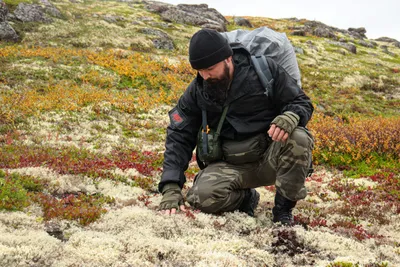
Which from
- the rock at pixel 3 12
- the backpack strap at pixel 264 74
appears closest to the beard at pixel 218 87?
the backpack strap at pixel 264 74

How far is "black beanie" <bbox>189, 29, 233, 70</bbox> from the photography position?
19.5 feet

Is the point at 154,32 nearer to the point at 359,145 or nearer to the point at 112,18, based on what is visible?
the point at 112,18

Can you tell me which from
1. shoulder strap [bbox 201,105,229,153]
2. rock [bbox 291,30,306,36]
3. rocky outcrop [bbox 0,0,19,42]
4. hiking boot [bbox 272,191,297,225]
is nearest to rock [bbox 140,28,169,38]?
rocky outcrop [bbox 0,0,19,42]

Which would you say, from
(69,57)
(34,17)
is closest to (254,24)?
(34,17)

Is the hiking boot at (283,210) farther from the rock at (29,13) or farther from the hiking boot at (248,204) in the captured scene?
the rock at (29,13)

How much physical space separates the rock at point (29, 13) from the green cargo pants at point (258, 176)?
1407 inches

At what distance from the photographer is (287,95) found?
6.38 metres

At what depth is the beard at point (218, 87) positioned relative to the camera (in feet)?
20.9

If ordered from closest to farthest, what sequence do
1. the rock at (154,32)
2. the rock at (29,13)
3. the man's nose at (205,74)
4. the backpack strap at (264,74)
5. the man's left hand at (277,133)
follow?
1. the man's left hand at (277,133)
2. the man's nose at (205,74)
3. the backpack strap at (264,74)
4. the rock at (29,13)
5. the rock at (154,32)

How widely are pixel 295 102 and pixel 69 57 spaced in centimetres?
2396

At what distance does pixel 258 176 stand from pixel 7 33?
3001cm

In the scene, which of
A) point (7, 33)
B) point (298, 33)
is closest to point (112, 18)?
point (7, 33)

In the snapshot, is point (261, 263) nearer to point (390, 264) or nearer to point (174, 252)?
point (174, 252)

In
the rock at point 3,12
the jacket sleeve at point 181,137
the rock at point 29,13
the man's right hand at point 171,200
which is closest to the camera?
the man's right hand at point 171,200
